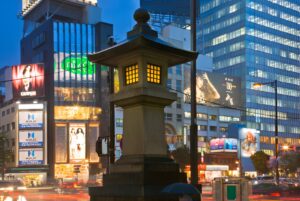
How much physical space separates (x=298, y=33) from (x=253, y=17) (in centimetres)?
2832

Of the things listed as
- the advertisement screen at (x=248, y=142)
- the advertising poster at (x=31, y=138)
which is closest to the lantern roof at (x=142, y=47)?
the advertising poster at (x=31, y=138)

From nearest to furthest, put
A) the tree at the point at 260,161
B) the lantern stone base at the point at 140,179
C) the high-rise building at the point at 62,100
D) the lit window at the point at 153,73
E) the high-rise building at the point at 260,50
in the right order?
the lantern stone base at the point at 140,179, the lit window at the point at 153,73, the high-rise building at the point at 62,100, the tree at the point at 260,161, the high-rise building at the point at 260,50

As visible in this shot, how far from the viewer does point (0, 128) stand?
120 m

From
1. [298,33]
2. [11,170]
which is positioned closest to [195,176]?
[11,170]

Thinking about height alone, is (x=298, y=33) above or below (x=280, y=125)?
above

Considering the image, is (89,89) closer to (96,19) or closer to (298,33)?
(96,19)

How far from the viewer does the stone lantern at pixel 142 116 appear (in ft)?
49.9

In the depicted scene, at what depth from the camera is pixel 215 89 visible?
141 meters

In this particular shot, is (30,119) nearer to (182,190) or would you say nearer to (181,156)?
(181,156)

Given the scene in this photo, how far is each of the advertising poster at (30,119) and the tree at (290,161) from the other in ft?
167

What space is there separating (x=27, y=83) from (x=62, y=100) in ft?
28.0

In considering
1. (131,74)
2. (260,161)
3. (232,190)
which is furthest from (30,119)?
(232,190)

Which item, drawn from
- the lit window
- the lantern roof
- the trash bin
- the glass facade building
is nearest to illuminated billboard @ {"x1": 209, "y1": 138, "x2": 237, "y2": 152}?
the glass facade building

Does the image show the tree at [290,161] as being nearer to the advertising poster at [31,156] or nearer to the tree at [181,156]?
the tree at [181,156]
